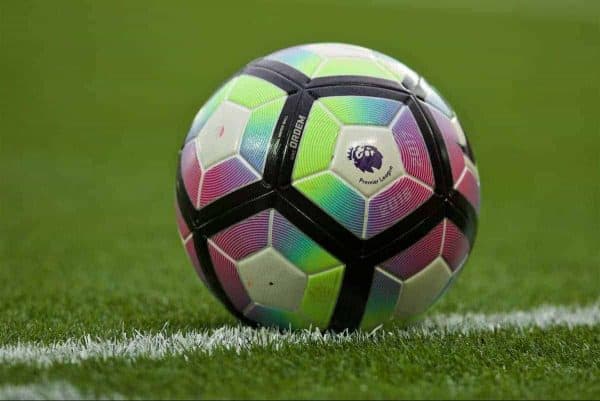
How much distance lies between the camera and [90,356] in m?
2.92

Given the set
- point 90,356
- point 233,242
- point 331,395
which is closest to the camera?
point 331,395

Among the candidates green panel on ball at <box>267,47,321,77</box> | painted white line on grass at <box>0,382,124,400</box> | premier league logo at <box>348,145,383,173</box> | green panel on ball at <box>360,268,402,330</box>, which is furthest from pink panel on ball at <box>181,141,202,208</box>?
painted white line on grass at <box>0,382,124,400</box>

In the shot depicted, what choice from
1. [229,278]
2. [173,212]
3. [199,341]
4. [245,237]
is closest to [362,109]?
[245,237]

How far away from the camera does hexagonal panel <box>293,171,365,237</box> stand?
3.23 m

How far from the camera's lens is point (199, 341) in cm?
331

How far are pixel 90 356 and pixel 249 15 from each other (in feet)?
69.7

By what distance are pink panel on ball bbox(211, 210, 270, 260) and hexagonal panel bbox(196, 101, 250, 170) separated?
0.26 metres

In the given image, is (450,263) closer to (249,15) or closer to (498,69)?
(498,69)

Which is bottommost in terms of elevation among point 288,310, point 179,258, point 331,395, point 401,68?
point 179,258

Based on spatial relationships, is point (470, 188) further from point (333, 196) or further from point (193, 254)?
point (193, 254)

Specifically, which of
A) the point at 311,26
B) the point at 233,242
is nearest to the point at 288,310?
the point at 233,242

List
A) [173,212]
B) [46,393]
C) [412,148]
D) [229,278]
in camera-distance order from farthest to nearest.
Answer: [173,212] < [229,278] < [412,148] < [46,393]

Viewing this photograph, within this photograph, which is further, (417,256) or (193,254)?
(193,254)

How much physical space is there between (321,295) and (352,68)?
88 cm
